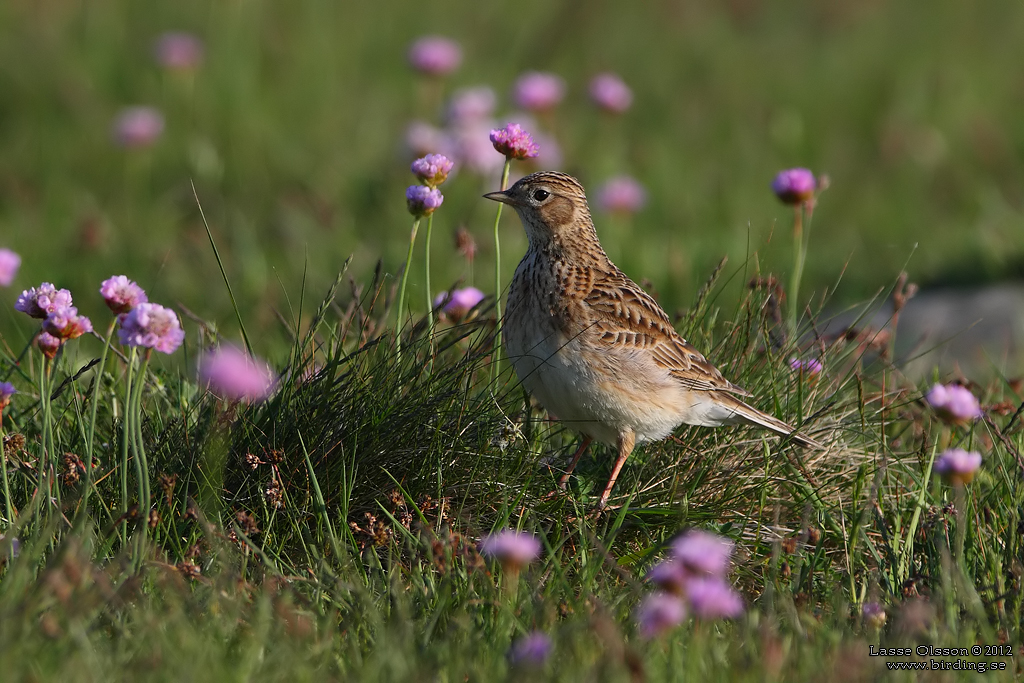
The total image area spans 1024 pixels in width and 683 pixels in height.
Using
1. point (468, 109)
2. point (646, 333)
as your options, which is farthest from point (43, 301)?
point (468, 109)

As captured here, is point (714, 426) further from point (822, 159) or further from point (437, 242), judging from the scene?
point (822, 159)

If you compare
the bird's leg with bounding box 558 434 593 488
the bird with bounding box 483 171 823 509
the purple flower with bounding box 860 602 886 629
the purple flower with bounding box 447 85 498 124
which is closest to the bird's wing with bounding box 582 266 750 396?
the bird with bounding box 483 171 823 509

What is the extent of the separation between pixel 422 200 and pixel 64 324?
1185mm

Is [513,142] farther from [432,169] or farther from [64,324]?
[64,324]

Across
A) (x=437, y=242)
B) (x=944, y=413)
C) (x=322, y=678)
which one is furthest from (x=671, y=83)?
(x=322, y=678)

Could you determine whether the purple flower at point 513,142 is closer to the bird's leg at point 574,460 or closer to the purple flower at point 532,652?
the bird's leg at point 574,460

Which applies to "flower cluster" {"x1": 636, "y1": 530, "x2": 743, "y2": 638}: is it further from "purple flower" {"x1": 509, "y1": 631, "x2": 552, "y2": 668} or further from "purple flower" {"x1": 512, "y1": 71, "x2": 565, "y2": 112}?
"purple flower" {"x1": 512, "y1": 71, "x2": 565, "y2": 112}

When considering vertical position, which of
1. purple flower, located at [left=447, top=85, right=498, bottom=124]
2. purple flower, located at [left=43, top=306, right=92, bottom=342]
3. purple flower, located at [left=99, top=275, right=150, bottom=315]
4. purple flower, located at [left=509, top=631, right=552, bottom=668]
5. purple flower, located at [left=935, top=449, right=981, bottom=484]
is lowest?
purple flower, located at [left=509, top=631, right=552, bottom=668]

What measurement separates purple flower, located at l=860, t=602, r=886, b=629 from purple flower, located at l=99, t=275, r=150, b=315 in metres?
2.09

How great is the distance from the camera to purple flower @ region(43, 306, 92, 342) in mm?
3439

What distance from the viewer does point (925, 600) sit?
11.3ft

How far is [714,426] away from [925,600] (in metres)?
1.15

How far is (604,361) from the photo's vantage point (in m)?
4.36

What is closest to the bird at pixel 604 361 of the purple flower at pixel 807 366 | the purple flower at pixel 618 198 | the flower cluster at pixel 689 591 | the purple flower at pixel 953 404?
the purple flower at pixel 807 366
